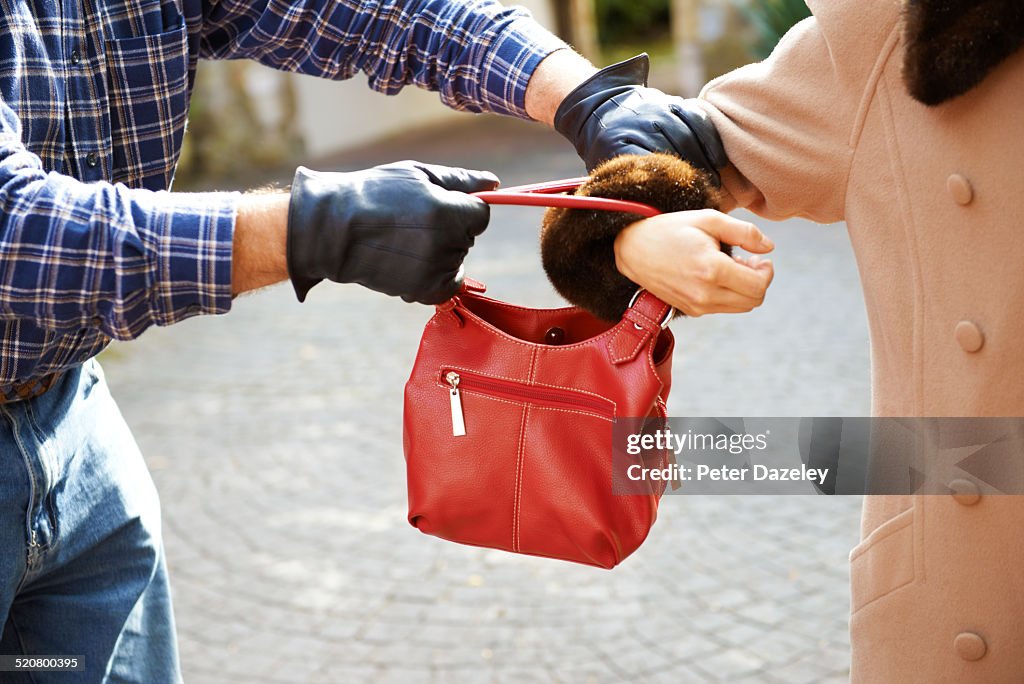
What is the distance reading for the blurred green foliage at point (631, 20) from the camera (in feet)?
83.5

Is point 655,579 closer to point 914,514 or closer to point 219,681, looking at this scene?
point 219,681

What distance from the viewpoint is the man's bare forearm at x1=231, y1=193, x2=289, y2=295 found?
1388mm

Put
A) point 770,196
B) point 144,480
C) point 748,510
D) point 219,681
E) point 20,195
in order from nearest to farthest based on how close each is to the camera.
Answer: point 20,195 → point 770,196 → point 144,480 → point 219,681 → point 748,510

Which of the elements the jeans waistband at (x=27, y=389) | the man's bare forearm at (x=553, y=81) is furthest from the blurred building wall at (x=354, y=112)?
the jeans waistband at (x=27, y=389)

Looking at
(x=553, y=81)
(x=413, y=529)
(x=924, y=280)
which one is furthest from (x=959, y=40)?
(x=413, y=529)

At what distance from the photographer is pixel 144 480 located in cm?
201

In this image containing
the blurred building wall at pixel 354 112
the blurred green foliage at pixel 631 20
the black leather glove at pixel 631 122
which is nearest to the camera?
the black leather glove at pixel 631 122

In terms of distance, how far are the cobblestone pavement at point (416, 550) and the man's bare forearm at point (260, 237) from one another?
2316 mm

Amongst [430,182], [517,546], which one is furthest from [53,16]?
[517,546]

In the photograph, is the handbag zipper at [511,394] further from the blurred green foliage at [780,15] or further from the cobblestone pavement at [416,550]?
the cobblestone pavement at [416,550]

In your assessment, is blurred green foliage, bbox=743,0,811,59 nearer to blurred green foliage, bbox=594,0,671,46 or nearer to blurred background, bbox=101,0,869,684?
blurred background, bbox=101,0,869,684

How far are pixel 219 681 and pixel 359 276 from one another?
2541 mm

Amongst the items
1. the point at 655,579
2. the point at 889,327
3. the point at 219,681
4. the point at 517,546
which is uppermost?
the point at 889,327

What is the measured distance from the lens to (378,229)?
4.49ft
